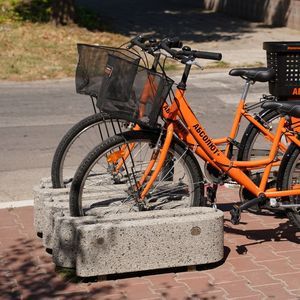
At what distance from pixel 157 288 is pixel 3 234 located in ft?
5.63

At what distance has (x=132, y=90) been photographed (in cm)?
575

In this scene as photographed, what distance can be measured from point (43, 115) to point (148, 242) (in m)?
6.79

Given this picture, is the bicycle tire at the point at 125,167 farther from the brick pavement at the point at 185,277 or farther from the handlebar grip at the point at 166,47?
the handlebar grip at the point at 166,47

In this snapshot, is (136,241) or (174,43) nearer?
(136,241)

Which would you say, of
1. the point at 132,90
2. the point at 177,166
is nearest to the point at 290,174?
the point at 177,166

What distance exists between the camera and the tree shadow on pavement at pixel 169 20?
21938mm

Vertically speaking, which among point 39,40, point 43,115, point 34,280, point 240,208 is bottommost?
point 43,115

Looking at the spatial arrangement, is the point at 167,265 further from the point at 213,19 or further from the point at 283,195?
the point at 213,19

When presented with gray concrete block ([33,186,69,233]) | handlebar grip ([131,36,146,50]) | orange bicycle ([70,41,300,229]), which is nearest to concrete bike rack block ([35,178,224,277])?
orange bicycle ([70,41,300,229])

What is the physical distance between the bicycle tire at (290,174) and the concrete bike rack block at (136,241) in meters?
0.69

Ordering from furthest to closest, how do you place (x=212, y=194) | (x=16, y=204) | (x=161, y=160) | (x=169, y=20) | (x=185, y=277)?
(x=169, y=20) → (x=16, y=204) → (x=212, y=194) → (x=161, y=160) → (x=185, y=277)

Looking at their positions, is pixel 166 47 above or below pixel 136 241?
above

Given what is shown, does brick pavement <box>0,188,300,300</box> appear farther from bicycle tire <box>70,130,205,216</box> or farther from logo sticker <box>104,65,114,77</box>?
logo sticker <box>104,65,114,77</box>

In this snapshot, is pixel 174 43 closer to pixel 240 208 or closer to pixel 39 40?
pixel 240 208
